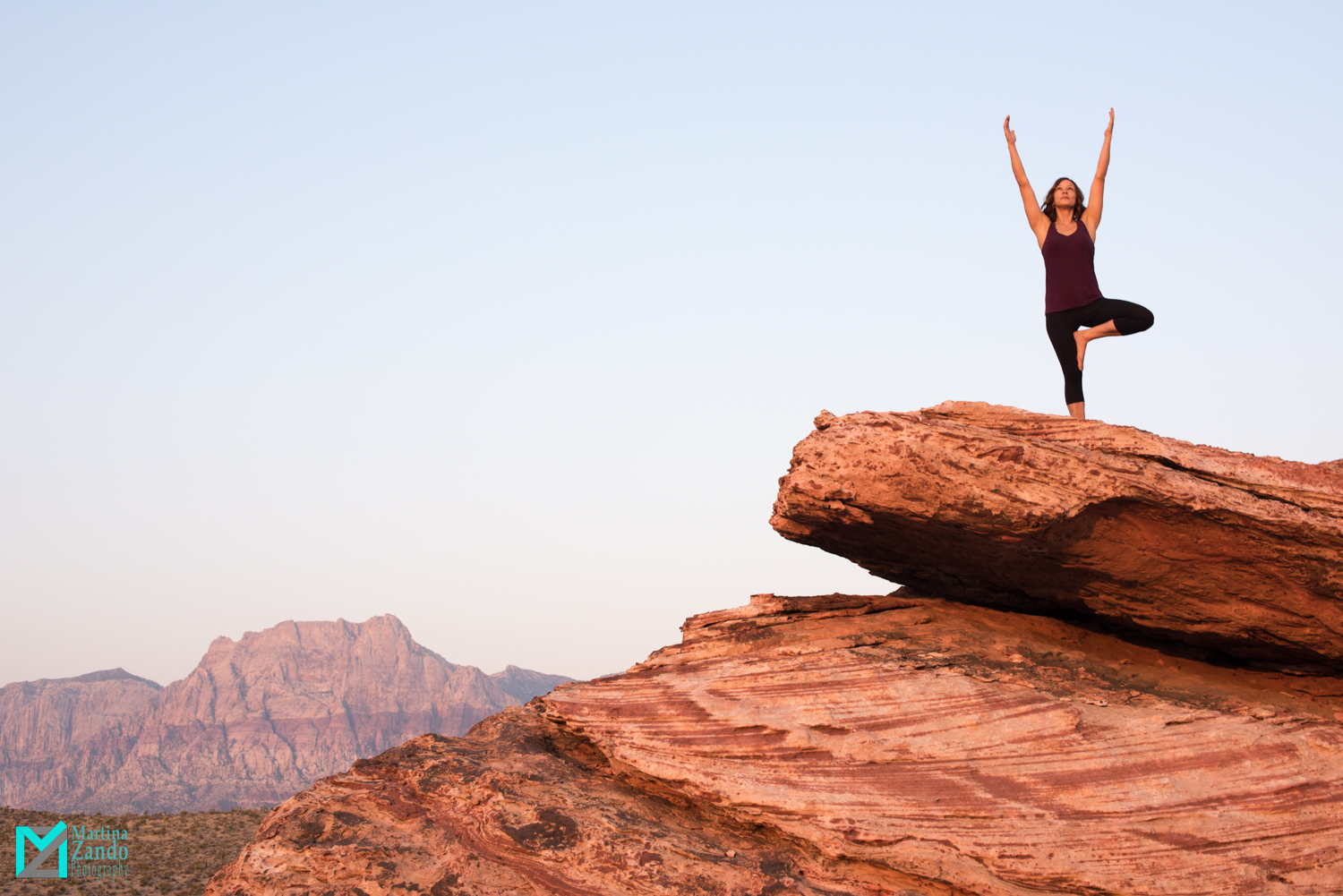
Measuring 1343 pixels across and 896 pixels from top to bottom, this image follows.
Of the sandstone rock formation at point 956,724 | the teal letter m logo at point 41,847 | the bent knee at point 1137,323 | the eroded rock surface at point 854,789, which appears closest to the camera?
the eroded rock surface at point 854,789

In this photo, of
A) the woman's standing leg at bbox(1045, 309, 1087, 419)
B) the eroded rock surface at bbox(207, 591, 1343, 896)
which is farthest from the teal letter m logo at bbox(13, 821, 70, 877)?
the woman's standing leg at bbox(1045, 309, 1087, 419)

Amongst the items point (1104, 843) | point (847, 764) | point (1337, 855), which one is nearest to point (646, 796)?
point (847, 764)

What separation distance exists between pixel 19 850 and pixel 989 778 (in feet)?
135

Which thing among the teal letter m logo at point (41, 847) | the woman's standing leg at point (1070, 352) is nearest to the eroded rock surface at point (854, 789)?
the woman's standing leg at point (1070, 352)

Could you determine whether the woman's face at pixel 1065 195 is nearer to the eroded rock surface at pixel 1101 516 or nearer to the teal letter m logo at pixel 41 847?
the eroded rock surface at pixel 1101 516

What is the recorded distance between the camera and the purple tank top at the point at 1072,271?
1512 cm

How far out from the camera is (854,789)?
11.8 meters

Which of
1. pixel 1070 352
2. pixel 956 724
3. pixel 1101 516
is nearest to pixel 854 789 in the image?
pixel 956 724

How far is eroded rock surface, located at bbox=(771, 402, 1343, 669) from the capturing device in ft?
42.5

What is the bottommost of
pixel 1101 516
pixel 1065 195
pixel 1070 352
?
pixel 1101 516

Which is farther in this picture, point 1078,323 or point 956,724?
point 1078,323

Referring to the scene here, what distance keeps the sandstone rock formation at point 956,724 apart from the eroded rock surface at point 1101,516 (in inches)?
1.8

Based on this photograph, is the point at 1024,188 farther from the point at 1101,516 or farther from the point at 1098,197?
the point at 1101,516

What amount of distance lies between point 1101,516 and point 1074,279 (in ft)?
14.4
